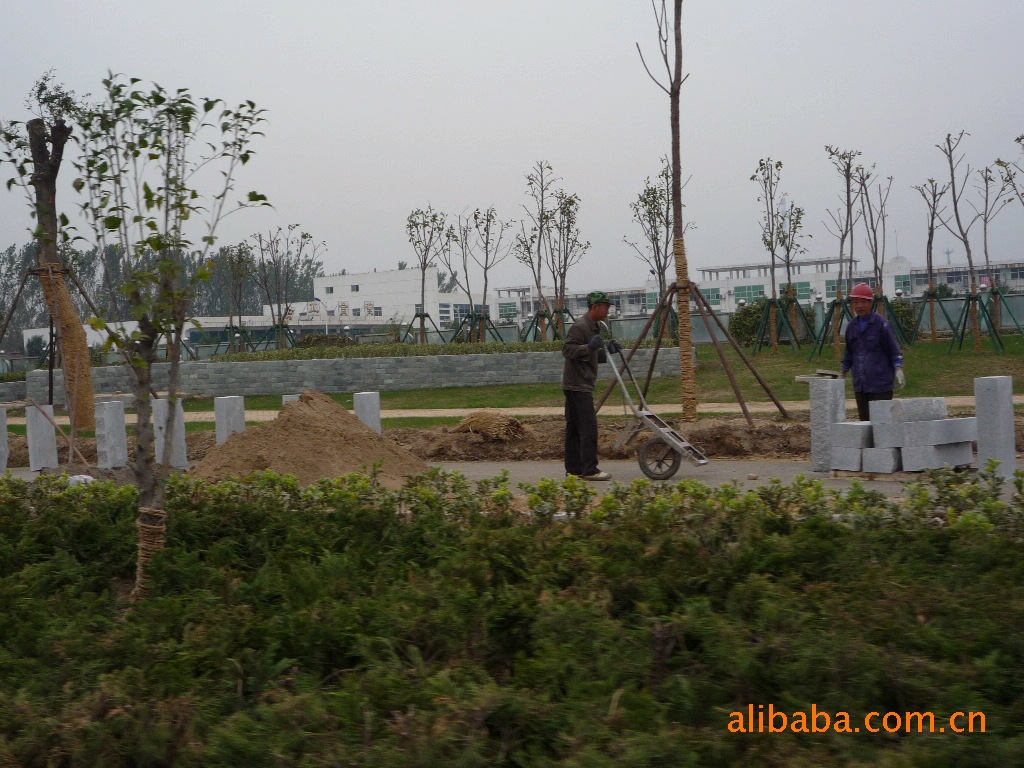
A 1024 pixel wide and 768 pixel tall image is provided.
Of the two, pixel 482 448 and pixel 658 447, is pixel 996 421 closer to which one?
pixel 658 447

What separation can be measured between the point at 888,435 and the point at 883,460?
0.75 feet

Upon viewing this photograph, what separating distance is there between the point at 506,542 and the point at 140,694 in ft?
6.74

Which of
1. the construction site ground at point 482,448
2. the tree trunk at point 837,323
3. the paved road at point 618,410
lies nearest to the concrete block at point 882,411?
the construction site ground at point 482,448

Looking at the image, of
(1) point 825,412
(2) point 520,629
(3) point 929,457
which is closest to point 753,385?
(1) point 825,412

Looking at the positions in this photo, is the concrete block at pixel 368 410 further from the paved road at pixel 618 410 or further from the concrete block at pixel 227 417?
the paved road at pixel 618 410

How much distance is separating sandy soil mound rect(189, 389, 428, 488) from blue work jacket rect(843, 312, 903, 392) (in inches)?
171

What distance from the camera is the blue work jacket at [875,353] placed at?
966cm

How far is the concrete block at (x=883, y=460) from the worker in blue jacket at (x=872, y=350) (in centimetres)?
81

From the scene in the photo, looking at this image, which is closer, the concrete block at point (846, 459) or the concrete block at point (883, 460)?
the concrete block at point (883, 460)

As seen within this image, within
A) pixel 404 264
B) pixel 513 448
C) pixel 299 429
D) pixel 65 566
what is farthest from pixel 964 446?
pixel 404 264

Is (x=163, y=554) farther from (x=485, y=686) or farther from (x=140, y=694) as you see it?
(x=485, y=686)

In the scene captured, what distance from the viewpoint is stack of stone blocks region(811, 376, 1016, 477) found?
8594mm

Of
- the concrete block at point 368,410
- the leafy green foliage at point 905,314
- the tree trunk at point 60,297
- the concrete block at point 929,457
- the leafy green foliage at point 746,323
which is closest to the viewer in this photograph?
the concrete block at point 929,457

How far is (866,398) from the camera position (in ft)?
32.8
